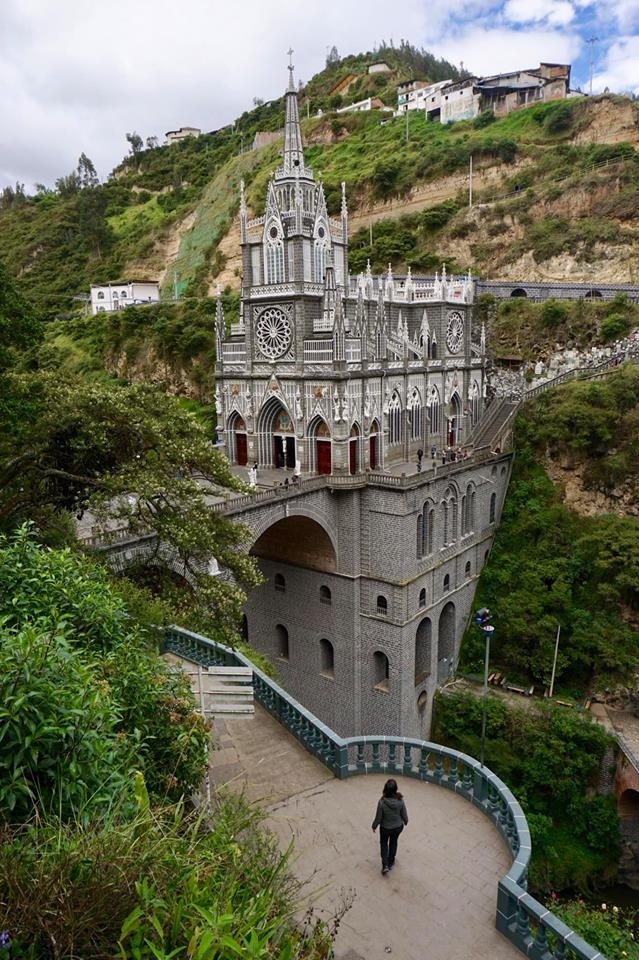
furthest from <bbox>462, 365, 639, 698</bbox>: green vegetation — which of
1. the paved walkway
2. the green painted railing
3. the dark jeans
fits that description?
the dark jeans

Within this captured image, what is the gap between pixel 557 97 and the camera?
86.2 metres

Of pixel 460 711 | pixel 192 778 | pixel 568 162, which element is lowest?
pixel 460 711

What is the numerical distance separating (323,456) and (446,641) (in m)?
13.5

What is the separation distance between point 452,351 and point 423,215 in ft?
105

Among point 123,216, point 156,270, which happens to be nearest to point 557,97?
point 156,270

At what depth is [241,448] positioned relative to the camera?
35.7 m

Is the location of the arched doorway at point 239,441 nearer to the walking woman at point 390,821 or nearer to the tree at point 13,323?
the tree at point 13,323

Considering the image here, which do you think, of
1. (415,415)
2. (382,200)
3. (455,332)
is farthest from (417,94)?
(415,415)

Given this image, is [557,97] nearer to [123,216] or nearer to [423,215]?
[423,215]

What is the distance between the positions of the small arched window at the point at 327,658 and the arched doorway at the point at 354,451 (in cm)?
971

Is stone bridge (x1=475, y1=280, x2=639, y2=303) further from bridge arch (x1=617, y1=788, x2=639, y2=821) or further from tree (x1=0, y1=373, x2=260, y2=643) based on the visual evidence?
tree (x1=0, y1=373, x2=260, y2=643)

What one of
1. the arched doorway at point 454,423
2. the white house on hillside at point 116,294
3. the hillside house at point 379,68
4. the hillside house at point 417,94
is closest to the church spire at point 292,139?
the arched doorway at point 454,423

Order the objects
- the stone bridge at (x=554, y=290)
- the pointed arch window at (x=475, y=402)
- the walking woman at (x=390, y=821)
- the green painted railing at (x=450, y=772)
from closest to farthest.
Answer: the green painted railing at (x=450, y=772) → the walking woman at (x=390, y=821) → the pointed arch window at (x=475, y=402) → the stone bridge at (x=554, y=290)

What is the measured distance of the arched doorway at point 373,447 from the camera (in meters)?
34.2
